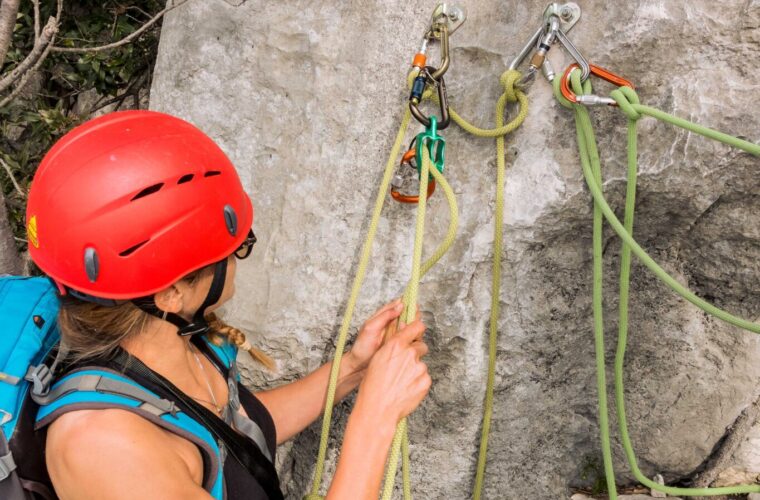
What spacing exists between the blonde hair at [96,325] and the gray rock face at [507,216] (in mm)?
711

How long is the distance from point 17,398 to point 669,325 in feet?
6.49

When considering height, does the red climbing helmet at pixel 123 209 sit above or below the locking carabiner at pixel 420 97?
below

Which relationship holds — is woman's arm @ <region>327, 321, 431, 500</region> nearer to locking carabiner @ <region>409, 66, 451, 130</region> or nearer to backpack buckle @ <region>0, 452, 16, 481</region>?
locking carabiner @ <region>409, 66, 451, 130</region>

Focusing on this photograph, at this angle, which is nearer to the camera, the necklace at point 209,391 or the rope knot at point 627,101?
the rope knot at point 627,101

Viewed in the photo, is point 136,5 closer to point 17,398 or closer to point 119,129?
point 119,129

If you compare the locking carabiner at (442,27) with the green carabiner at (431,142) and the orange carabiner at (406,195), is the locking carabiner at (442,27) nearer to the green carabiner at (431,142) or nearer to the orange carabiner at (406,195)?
the green carabiner at (431,142)

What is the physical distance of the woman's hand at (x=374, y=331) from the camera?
6.67ft

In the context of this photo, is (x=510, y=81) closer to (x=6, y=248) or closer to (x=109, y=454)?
(x=109, y=454)

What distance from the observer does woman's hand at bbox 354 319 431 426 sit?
1.68 metres

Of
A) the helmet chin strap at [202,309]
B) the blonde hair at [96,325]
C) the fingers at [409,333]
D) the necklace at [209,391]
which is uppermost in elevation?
the fingers at [409,333]

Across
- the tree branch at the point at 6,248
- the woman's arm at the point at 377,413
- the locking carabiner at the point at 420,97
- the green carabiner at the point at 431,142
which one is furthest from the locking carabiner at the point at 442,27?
the tree branch at the point at 6,248

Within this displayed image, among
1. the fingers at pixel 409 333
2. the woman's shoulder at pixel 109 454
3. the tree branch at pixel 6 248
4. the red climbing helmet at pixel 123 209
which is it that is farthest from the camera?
the tree branch at pixel 6 248

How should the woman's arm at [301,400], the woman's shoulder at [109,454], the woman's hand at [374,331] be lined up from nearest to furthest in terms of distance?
the woman's shoulder at [109,454] < the woman's hand at [374,331] < the woman's arm at [301,400]

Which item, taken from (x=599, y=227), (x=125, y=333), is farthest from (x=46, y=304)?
(x=599, y=227)
